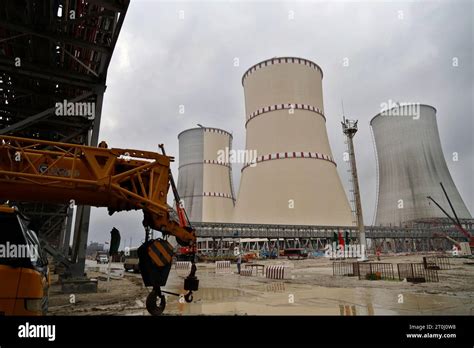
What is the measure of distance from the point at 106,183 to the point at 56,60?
7.04m

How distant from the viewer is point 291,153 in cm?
2466

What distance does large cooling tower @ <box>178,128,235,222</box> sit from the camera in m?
40.3

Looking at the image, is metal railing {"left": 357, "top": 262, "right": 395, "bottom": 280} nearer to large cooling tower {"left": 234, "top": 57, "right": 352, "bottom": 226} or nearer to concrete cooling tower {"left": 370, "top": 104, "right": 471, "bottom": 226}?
large cooling tower {"left": 234, "top": 57, "right": 352, "bottom": 226}

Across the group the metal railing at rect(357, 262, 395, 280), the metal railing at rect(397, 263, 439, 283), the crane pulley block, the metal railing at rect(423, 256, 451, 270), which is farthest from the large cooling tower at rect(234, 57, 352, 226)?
the crane pulley block

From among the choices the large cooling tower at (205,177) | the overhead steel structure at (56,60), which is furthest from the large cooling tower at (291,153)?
the overhead steel structure at (56,60)

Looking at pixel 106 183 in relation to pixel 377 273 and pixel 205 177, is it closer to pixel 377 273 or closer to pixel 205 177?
pixel 377 273

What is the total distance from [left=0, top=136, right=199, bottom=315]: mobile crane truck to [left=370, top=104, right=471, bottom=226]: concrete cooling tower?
35496 millimetres

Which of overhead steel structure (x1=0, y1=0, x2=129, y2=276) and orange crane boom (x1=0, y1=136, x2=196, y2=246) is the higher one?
overhead steel structure (x1=0, y1=0, x2=129, y2=276)

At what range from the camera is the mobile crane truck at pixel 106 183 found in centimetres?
425

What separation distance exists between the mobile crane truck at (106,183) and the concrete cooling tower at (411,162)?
3550 cm

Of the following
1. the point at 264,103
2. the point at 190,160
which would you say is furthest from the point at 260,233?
the point at 264,103

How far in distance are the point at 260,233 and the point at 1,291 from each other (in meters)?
35.8
